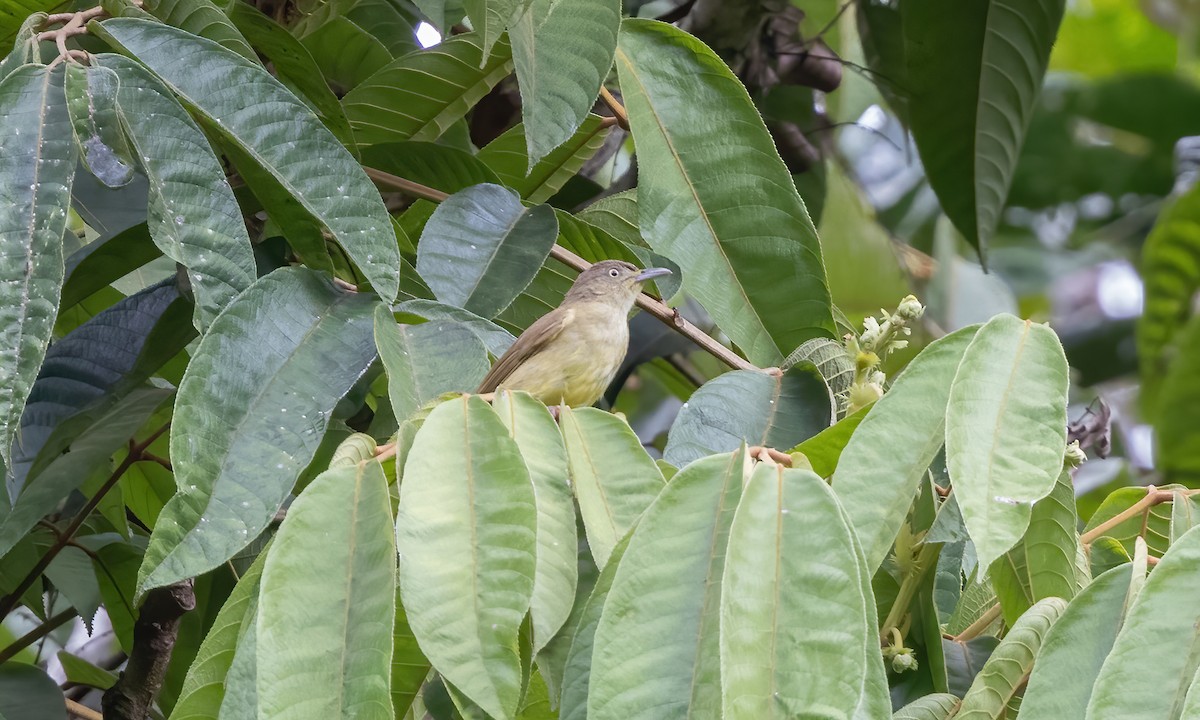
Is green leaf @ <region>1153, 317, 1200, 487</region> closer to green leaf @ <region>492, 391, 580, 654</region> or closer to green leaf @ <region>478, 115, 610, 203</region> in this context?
green leaf @ <region>478, 115, 610, 203</region>

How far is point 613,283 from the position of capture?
3443mm

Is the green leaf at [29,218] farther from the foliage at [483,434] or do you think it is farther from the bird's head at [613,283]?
the bird's head at [613,283]

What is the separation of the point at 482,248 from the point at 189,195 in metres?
0.60

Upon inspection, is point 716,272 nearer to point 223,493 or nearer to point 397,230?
point 397,230

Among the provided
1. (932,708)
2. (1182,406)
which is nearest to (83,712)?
(932,708)

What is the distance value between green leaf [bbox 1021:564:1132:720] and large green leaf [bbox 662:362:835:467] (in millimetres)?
689

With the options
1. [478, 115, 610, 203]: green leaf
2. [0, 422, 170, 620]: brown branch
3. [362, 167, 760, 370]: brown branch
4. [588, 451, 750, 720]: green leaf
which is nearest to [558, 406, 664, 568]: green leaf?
[588, 451, 750, 720]: green leaf

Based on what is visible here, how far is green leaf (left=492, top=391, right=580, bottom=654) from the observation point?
1419 millimetres

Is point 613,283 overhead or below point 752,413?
below

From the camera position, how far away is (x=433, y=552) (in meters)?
1.33

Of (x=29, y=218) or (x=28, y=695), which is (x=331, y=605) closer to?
(x=29, y=218)

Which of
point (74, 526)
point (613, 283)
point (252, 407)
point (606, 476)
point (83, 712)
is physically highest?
point (606, 476)

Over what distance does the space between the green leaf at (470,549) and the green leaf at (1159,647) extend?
56cm

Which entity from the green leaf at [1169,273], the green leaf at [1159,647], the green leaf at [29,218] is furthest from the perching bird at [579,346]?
the green leaf at [1169,273]
